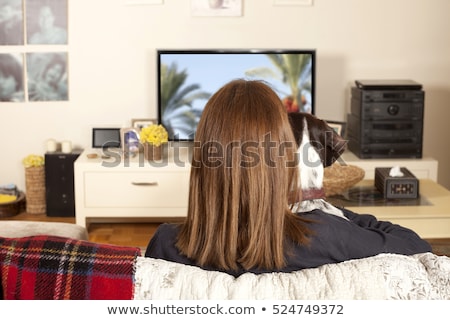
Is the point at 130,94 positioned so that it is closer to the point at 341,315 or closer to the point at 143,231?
the point at 143,231

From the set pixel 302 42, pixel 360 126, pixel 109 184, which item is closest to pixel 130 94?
pixel 109 184

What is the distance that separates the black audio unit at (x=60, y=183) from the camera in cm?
486

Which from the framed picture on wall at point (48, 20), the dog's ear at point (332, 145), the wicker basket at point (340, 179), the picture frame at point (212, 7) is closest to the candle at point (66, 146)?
the framed picture on wall at point (48, 20)

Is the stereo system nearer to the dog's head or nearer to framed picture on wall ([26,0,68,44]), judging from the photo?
framed picture on wall ([26,0,68,44])

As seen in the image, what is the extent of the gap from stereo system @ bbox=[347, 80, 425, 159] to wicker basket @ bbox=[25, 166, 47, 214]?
2.07 m

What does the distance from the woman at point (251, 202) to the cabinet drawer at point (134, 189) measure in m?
2.90

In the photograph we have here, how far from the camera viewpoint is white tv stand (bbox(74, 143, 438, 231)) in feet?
15.3

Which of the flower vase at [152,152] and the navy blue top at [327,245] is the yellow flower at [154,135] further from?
the navy blue top at [327,245]

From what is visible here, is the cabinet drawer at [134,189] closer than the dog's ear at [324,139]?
No

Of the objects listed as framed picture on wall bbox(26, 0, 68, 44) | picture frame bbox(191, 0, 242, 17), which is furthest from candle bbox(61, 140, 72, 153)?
picture frame bbox(191, 0, 242, 17)

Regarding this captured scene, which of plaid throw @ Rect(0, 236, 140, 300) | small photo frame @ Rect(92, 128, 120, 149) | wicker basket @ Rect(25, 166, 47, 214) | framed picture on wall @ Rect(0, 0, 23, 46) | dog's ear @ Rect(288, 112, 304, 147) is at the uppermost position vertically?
framed picture on wall @ Rect(0, 0, 23, 46)

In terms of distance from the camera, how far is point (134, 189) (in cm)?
468

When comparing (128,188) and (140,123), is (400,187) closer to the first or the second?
(128,188)

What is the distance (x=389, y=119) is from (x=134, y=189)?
66.5 inches
